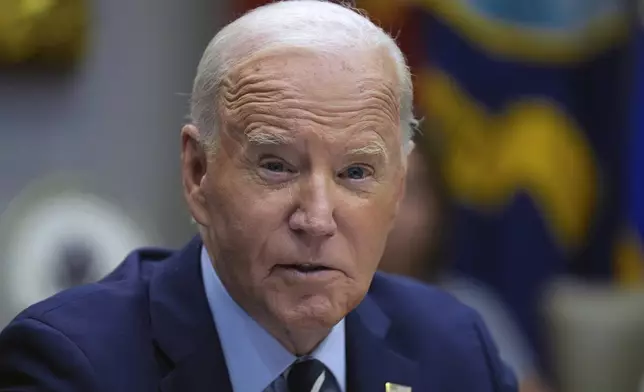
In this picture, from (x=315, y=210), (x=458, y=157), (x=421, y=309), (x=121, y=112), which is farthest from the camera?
(x=458, y=157)

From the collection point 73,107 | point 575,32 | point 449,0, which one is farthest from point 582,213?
point 73,107

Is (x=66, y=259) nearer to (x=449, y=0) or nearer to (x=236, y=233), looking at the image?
(x=449, y=0)

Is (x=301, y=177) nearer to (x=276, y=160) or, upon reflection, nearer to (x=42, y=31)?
(x=276, y=160)

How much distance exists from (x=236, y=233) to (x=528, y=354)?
228cm

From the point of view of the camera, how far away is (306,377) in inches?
49.1

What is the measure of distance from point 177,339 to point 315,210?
251 mm

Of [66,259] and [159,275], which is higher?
[159,275]

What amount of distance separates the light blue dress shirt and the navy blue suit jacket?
0.01m

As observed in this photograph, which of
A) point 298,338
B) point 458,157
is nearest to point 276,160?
point 298,338

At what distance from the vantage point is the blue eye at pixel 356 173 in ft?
3.76

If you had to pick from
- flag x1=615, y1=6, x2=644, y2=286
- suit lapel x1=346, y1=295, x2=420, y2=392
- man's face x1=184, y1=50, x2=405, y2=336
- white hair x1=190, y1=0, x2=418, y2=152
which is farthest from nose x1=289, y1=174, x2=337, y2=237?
flag x1=615, y1=6, x2=644, y2=286

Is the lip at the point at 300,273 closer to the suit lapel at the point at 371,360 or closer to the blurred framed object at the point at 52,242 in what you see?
the suit lapel at the point at 371,360

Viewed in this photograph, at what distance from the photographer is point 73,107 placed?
263 centimetres

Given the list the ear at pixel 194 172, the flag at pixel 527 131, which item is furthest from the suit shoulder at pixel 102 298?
the flag at pixel 527 131
